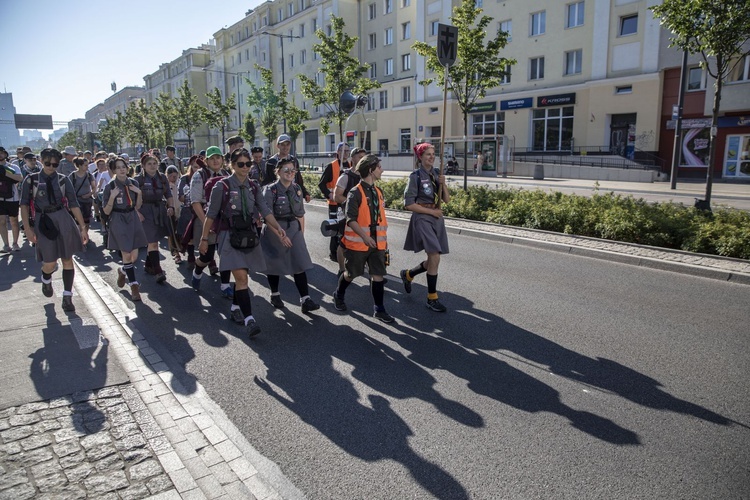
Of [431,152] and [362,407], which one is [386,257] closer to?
[431,152]

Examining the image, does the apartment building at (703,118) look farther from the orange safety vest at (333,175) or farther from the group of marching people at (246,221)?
the group of marching people at (246,221)

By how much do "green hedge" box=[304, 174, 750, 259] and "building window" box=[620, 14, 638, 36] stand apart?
23.8 m

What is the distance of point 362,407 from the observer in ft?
13.4

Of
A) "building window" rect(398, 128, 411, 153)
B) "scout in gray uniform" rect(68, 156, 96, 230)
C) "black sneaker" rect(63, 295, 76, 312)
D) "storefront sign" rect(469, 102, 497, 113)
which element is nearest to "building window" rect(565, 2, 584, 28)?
"storefront sign" rect(469, 102, 497, 113)

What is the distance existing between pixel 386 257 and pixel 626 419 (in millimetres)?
3035

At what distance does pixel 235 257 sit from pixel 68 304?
2.66 meters

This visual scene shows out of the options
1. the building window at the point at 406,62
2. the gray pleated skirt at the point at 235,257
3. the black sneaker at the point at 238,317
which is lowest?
the black sneaker at the point at 238,317

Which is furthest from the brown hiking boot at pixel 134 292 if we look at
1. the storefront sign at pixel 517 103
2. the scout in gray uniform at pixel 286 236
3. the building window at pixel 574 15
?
the building window at pixel 574 15

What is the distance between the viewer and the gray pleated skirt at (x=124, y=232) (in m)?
7.06

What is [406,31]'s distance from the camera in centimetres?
4841

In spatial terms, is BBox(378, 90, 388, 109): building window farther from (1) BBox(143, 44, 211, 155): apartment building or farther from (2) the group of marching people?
(2) the group of marching people

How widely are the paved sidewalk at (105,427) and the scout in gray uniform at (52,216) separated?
1033 millimetres

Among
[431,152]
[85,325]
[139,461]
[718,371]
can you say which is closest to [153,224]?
[85,325]

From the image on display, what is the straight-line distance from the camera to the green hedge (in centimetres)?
900
